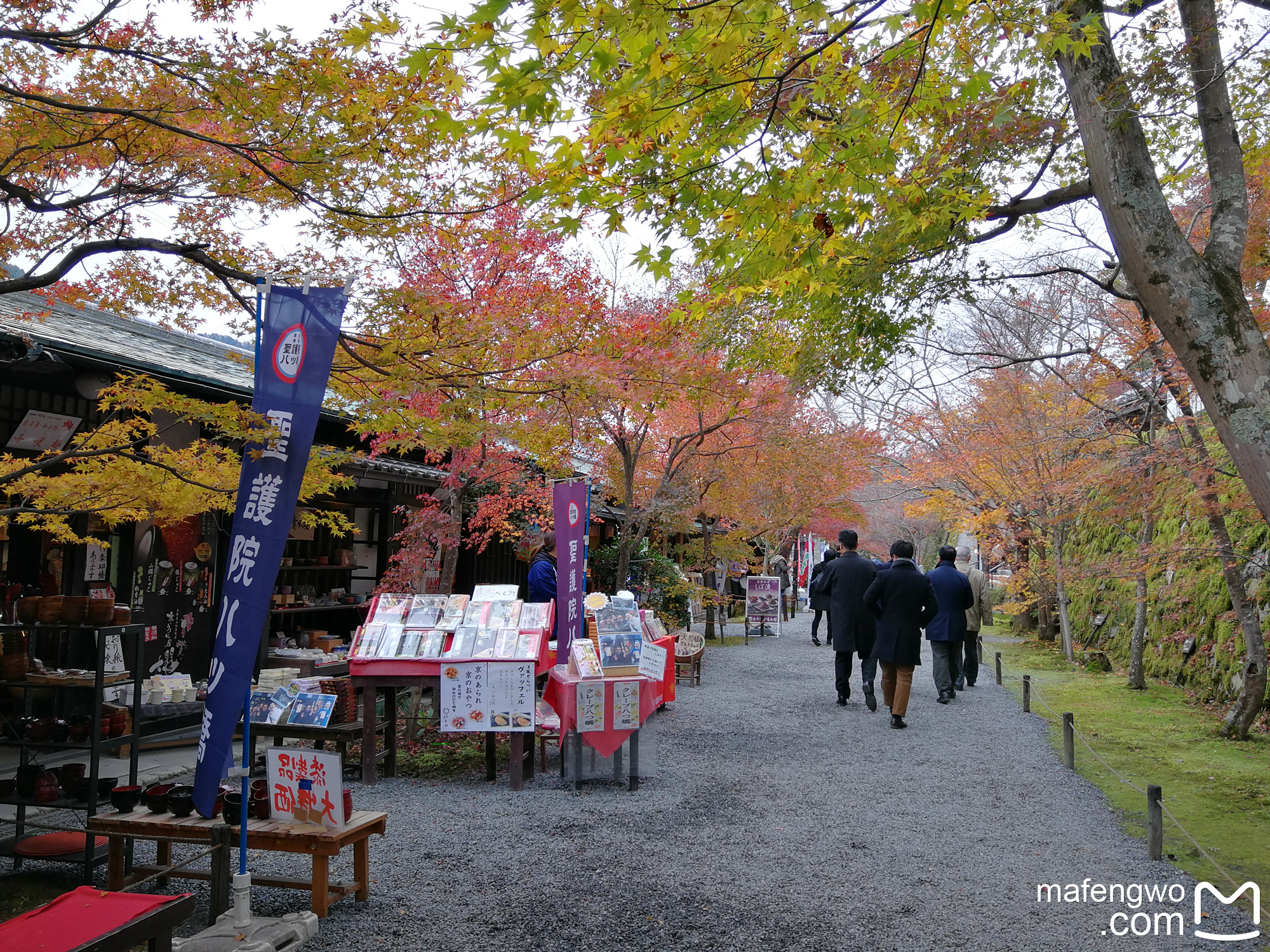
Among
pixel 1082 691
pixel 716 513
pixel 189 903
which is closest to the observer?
pixel 189 903

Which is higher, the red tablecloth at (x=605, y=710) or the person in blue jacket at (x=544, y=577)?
the person in blue jacket at (x=544, y=577)

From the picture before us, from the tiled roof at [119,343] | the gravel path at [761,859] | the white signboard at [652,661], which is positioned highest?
the tiled roof at [119,343]

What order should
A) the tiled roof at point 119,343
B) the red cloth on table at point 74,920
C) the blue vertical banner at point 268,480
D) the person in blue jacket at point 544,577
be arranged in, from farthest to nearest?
the person in blue jacket at point 544,577, the tiled roof at point 119,343, the blue vertical banner at point 268,480, the red cloth on table at point 74,920

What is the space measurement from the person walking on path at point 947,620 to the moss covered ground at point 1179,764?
1.13 m

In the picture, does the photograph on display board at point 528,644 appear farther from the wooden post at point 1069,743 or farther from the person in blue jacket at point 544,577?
the wooden post at point 1069,743

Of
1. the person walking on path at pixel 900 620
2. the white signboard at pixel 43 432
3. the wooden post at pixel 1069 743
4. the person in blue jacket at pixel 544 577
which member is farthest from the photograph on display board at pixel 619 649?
the white signboard at pixel 43 432

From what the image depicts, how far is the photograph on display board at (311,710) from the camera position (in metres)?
6.11

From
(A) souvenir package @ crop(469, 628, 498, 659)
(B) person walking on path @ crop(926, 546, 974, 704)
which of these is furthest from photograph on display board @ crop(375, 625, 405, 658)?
(B) person walking on path @ crop(926, 546, 974, 704)

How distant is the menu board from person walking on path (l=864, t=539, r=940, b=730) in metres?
3.80

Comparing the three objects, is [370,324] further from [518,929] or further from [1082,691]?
[1082,691]

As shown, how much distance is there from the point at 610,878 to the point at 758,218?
3831mm

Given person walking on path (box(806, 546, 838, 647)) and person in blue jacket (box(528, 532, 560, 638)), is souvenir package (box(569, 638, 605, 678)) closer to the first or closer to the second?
person in blue jacket (box(528, 532, 560, 638))

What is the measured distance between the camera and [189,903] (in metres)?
2.84

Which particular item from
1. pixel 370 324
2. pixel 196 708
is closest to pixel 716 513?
pixel 196 708
